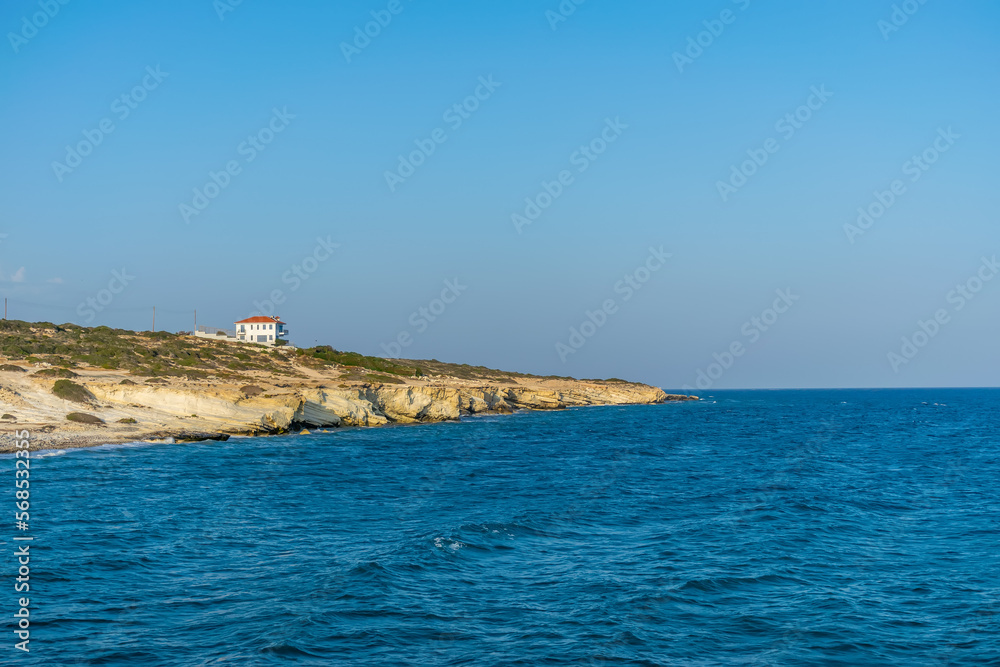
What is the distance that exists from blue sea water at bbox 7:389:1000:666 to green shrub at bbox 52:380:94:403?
11839 millimetres

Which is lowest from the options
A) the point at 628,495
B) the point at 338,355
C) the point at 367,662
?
the point at 367,662

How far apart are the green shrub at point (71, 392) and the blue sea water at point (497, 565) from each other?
38.8 ft

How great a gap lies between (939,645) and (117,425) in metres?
46.4

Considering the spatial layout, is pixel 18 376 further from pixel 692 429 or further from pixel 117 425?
pixel 692 429

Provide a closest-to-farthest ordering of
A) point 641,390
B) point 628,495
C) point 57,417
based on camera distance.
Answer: point 628,495 < point 57,417 < point 641,390

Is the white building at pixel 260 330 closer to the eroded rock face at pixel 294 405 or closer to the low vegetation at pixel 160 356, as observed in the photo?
the low vegetation at pixel 160 356

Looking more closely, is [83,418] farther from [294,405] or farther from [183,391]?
[294,405]

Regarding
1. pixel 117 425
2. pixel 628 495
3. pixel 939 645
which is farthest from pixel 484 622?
pixel 117 425

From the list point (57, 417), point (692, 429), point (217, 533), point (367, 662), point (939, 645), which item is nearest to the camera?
point (367, 662)

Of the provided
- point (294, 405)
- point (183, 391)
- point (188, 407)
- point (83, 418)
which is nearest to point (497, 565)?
point (83, 418)

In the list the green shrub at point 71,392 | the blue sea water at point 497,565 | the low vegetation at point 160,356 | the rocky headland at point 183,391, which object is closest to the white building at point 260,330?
the low vegetation at point 160,356

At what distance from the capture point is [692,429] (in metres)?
77.5

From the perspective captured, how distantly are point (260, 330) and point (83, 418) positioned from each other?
237 feet

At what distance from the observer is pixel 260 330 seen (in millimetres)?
116750
